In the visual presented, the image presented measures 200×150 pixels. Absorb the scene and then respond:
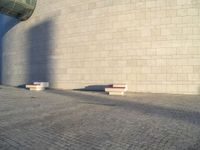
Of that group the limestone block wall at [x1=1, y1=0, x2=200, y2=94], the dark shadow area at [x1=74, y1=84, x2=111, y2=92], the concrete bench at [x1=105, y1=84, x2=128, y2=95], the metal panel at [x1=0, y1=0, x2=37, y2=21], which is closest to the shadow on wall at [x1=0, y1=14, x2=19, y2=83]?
the metal panel at [x1=0, y1=0, x2=37, y2=21]

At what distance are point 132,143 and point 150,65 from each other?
1159cm

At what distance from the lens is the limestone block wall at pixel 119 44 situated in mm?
16297

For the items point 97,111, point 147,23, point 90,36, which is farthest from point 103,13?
point 97,111

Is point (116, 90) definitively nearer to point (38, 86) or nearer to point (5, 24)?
point (38, 86)

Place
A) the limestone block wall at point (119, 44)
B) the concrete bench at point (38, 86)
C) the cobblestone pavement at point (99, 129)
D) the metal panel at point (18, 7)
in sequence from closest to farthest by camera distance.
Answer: the cobblestone pavement at point (99, 129)
the limestone block wall at point (119, 44)
the concrete bench at point (38, 86)
the metal panel at point (18, 7)

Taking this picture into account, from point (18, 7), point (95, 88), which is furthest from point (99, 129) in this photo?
point (18, 7)

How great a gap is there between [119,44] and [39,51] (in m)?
6.98

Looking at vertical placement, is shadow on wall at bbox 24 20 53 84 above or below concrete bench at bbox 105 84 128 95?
above

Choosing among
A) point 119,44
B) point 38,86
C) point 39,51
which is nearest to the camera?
point 119,44

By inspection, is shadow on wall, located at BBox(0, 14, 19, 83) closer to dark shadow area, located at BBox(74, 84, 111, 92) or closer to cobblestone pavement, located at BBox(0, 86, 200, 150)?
dark shadow area, located at BBox(74, 84, 111, 92)

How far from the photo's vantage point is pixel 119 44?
704 inches

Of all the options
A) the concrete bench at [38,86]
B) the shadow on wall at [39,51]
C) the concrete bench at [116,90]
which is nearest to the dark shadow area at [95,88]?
the concrete bench at [116,90]

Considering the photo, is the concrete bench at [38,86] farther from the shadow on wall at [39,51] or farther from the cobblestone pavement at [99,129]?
the cobblestone pavement at [99,129]

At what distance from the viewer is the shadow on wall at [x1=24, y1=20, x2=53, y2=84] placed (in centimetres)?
2105
